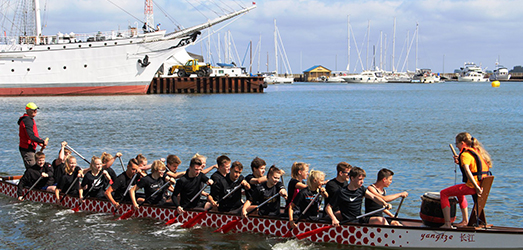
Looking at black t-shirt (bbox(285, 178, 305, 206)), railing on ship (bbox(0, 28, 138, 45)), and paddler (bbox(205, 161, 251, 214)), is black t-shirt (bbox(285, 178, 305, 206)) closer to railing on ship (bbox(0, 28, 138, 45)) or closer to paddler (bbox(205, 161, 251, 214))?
paddler (bbox(205, 161, 251, 214))

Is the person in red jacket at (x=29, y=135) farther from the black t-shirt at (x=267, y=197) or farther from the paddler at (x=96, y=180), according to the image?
the black t-shirt at (x=267, y=197)

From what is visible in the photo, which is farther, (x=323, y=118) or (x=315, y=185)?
→ (x=323, y=118)

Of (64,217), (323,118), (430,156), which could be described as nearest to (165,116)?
(323,118)

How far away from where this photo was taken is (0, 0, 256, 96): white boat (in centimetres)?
5853

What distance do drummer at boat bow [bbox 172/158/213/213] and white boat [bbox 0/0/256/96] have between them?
5130 centimetres

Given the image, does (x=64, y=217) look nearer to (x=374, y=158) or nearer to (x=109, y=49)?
(x=374, y=158)

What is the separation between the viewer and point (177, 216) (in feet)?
36.7

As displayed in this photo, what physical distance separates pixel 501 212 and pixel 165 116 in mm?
30753

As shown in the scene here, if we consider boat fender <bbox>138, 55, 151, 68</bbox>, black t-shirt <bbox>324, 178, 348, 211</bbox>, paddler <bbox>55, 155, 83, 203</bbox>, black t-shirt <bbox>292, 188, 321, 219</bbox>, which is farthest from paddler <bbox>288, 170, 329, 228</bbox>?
boat fender <bbox>138, 55, 151, 68</bbox>

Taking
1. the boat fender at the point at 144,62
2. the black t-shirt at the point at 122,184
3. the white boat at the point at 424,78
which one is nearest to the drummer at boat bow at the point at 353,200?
the black t-shirt at the point at 122,184

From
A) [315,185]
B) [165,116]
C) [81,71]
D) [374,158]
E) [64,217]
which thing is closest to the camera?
[315,185]

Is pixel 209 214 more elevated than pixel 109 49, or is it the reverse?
pixel 109 49

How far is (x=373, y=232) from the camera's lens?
30.1 feet

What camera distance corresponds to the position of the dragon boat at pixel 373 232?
8.59 metres
